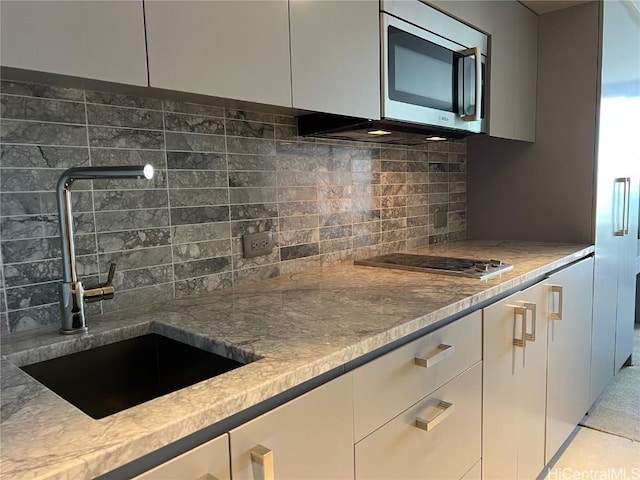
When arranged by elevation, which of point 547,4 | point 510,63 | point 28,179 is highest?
point 547,4

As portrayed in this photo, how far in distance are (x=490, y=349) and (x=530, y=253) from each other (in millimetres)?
807

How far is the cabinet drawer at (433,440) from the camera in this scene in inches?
42.1

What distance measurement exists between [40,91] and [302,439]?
98cm

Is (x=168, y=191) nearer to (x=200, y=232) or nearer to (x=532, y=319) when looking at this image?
(x=200, y=232)

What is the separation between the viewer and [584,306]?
2.22m

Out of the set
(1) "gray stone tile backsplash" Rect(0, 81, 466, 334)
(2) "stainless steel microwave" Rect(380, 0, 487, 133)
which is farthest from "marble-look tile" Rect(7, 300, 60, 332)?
(2) "stainless steel microwave" Rect(380, 0, 487, 133)

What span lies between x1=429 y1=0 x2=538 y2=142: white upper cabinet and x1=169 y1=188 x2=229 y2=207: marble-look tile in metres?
1.18

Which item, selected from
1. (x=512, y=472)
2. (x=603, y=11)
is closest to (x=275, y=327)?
(x=512, y=472)

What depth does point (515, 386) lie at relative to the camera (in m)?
1.66

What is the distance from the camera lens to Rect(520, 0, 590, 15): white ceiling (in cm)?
226

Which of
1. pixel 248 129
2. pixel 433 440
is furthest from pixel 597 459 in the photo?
pixel 248 129

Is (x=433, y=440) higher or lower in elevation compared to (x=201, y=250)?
lower

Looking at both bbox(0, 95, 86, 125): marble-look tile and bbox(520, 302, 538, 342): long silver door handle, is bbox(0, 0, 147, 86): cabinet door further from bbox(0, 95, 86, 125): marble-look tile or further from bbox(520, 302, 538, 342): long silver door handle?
bbox(520, 302, 538, 342): long silver door handle

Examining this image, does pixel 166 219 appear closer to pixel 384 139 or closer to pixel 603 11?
pixel 384 139
